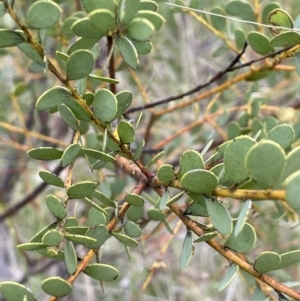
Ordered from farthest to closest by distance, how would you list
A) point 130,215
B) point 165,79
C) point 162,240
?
point 165,79 → point 162,240 → point 130,215

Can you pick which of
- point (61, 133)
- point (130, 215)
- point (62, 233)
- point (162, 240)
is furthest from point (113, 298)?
point (62, 233)

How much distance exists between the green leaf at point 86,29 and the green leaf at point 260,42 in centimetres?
20

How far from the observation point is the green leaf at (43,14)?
24 cm

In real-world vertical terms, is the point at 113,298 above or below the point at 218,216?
below

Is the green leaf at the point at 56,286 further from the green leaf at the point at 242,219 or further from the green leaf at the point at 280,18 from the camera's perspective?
the green leaf at the point at 280,18

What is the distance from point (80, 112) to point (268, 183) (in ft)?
0.44

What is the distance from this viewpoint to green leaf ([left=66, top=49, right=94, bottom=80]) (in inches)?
10.6

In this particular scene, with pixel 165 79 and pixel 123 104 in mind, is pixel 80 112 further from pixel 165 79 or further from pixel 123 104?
pixel 165 79

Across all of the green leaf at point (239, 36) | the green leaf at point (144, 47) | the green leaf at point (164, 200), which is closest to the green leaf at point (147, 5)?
the green leaf at point (144, 47)

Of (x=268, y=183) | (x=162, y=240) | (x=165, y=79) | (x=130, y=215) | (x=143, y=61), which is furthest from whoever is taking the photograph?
(x=165, y=79)

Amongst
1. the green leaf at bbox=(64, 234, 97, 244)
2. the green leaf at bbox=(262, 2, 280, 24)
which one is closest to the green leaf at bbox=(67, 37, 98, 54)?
the green leaf at bbox=(64, 234, 97, 244)

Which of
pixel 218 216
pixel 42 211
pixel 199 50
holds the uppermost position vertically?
pixel 218 216

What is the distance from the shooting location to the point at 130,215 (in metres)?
0.45

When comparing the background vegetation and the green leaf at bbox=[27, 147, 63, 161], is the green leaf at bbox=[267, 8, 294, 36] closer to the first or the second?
the background vegetation
